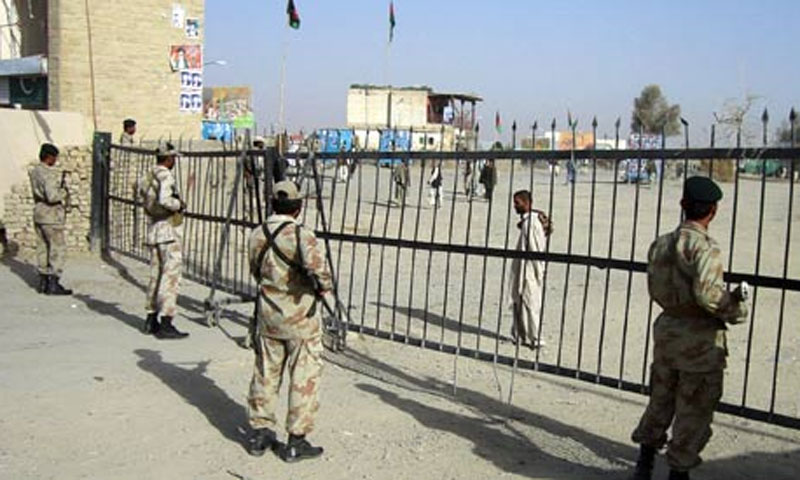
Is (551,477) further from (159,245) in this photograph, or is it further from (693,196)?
(159,245)

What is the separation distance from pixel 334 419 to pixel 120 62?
37.0 feet

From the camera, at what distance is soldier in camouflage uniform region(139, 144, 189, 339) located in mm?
7668

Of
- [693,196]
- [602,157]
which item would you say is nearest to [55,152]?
[602,157]

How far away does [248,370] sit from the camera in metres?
6.80

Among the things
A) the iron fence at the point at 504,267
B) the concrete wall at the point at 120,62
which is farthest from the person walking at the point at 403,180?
the concrete wall at the point at 120,62

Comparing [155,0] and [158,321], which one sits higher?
[155,0]

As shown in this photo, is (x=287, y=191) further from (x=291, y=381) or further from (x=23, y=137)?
(x=23, y=137)

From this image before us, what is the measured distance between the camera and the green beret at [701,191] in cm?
395

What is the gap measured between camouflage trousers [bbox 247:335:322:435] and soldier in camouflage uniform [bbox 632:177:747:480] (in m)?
1.97

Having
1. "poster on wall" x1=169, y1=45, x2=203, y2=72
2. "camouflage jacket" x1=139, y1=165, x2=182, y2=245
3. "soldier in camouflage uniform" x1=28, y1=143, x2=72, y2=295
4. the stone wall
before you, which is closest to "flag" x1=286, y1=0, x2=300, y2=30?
"poster on wall" x1=169, y1=45, x2=203, y2=72

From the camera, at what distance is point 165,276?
7707mm

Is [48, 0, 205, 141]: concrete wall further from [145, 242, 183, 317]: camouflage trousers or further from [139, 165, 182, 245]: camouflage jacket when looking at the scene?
[145, 242, 183, 317]: camouflage trousers

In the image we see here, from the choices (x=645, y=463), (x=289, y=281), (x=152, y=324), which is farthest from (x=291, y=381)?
(x=152, y=324)

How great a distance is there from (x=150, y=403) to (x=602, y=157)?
3.63 m
